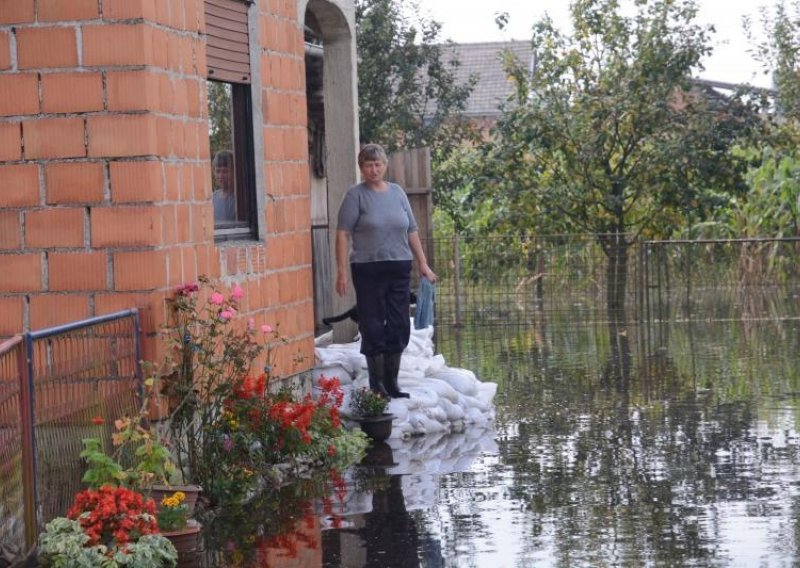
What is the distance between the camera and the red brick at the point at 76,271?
28.3 feet

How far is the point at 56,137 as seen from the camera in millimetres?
8633

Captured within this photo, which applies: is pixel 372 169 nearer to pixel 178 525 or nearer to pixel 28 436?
pixel 178 525

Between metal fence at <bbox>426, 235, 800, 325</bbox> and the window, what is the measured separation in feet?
33.3

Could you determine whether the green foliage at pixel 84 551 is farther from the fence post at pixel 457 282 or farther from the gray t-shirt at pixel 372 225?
the fence post at pixel 457 282

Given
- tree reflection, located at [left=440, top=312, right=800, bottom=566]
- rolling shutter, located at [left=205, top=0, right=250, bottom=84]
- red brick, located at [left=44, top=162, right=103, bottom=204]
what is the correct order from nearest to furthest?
tree reflection, located at [left=440, top=312, right=800, bottom=566]
red brick, located at [left=44, top=162, right=103, bottom=204]
rolling shutter, located at [left=205, top=0, right=250, bottom=84]

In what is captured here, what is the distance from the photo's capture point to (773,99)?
27344 mm

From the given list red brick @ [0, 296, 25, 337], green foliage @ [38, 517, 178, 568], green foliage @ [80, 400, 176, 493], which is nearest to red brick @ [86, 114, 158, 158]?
red brick @ [0, 296, 25, 337]

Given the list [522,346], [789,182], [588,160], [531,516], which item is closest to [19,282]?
[531,516]

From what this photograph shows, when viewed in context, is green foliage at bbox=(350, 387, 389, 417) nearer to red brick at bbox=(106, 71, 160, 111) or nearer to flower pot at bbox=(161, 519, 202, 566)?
red brick at bbox=(106, 71, 160, 111)

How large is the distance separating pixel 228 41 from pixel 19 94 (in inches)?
73.1

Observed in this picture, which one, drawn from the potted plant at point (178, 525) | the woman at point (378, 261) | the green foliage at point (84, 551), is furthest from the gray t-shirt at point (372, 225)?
the green foliage at point (84, 551)

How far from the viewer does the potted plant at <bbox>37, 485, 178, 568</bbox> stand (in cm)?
679

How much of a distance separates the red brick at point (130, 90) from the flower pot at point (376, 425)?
10.6 feet

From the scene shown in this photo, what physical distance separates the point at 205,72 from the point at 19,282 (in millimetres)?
1693
